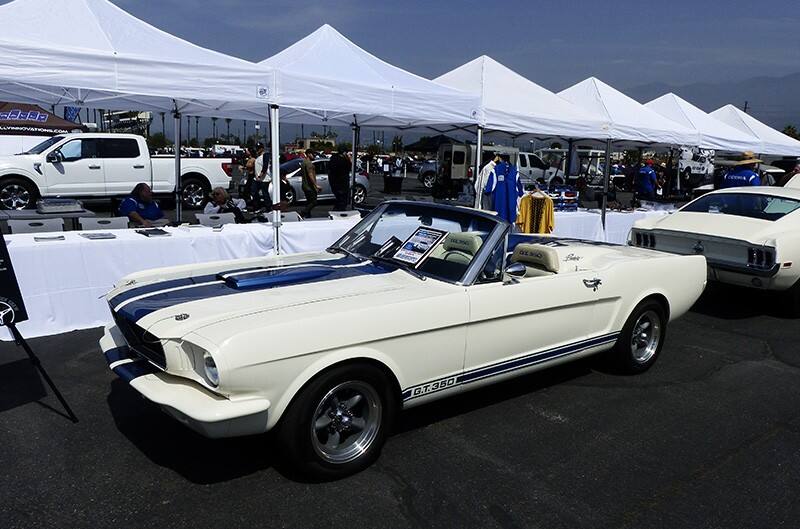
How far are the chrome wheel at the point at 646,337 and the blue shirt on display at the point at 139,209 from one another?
6.13 meters

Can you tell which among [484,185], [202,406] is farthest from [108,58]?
[484,185]

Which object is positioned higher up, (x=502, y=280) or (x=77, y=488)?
(x=502, y=280)

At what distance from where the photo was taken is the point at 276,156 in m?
7.30

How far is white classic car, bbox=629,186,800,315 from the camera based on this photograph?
665cm

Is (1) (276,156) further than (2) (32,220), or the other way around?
(1) (276,156)

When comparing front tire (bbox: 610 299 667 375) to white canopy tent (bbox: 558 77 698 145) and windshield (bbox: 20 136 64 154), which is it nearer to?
white canopy tent (bbox: 558 77 698 145)

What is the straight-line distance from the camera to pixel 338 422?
3.29 meters

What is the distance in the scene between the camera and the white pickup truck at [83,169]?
13.5 m

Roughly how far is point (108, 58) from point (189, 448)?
4.24 m

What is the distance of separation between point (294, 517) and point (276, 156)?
16.9ft

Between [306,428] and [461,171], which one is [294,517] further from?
[461,171]

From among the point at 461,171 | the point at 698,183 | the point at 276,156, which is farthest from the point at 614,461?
the point at 698,183

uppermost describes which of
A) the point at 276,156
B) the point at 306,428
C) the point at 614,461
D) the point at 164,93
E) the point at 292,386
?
the point at 164,93

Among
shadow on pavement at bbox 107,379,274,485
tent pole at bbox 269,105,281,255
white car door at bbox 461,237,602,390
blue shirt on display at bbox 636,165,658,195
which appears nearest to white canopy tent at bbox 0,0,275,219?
tent pole at bbox 269,105,281,255
